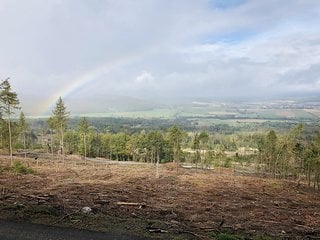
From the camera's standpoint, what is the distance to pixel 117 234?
475 inches

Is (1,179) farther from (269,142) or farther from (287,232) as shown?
(269,142)

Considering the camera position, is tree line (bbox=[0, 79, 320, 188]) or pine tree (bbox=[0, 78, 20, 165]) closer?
pine tree (bbox=[0, 78, 20, 165])

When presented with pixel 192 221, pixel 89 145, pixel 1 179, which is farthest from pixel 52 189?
pixel 89 145

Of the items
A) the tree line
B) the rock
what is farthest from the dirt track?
the tree line

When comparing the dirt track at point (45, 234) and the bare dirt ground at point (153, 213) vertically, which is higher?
the dirt track at point (45, 234)

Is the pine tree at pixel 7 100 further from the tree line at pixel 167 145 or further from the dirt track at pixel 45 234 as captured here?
the dirt track at pixel 45 234

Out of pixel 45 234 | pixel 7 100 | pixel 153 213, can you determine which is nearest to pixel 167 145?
pixel 7 100

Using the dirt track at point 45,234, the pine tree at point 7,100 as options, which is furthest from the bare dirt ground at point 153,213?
the pine tree at point 7,100

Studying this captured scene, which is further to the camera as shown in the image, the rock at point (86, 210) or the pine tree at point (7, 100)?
the pine tree at point (7, 100)

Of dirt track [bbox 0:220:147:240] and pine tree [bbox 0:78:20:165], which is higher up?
pine tree [bbox 0:78:20:165]

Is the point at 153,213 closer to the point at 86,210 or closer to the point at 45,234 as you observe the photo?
the point at 86,210

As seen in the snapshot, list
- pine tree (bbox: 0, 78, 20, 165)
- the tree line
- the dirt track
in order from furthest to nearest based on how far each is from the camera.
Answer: the tree line → pine tree (bbox: 0, 78, 20, 165) → the dirt track

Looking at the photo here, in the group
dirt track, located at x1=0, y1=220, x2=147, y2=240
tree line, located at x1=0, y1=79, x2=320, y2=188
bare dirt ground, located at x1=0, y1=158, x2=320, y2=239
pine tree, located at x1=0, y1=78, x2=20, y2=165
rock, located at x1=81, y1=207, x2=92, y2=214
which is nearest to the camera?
dirt track, located at x1=0, y1=220, x2=147, y2=240

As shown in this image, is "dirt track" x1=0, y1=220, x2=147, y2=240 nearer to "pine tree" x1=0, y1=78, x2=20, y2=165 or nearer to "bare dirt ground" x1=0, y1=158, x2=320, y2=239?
"bare dirt ground" x1=0, y1=158, x2=320, y2=239
